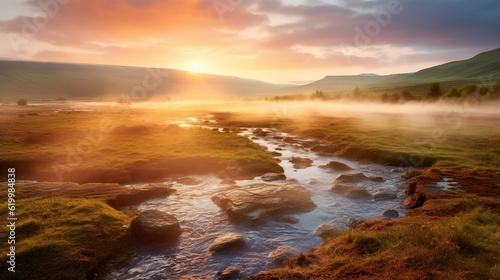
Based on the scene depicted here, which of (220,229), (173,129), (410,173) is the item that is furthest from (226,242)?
(173,129)

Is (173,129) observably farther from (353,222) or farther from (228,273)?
(228,273)

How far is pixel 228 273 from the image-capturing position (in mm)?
14344

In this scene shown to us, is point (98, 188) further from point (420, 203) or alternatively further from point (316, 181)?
point (420, 203)

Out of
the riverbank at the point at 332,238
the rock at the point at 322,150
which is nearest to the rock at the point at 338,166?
the riverbank at the point at 332,238

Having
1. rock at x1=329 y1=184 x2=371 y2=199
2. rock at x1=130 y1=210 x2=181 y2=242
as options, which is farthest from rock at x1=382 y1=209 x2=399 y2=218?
rock at x1=130 y1=210 x2=181 y2=242

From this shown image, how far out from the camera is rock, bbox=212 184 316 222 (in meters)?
21.2

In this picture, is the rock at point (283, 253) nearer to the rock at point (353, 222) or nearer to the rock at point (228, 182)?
the rock at point (353, 222)

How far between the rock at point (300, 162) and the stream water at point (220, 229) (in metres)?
4.38

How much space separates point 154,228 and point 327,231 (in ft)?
33.6

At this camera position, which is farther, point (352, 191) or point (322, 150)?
point (322, 150)

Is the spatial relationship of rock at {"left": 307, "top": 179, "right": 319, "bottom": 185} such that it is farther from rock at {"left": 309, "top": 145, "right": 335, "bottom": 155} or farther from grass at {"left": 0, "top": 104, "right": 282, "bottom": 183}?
rock at {"left": 309, "top": 145, "right": 335, "bottom": 155}

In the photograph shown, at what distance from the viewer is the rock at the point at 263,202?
69.6ft

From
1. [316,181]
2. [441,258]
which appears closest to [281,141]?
[316,181]

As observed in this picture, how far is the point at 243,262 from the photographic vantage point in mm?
15617
